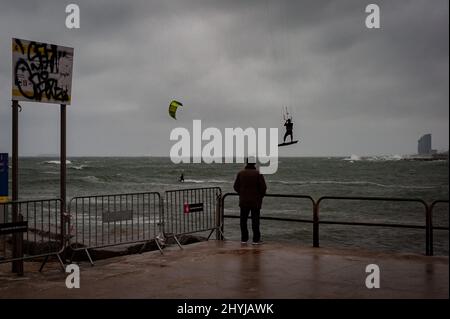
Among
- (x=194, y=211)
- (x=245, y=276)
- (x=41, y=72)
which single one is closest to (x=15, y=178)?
(x=41, y=72)

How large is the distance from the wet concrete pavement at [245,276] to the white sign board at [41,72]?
122 inches

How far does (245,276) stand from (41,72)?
497cm

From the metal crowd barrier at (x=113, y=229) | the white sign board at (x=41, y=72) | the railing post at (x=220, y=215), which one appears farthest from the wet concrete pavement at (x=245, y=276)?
the white sign board at (x=41, y=72)

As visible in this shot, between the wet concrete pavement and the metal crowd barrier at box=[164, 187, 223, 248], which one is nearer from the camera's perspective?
the wet concrete pavement

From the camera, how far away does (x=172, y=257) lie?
10469 mm

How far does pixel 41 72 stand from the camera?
9164 millimetres

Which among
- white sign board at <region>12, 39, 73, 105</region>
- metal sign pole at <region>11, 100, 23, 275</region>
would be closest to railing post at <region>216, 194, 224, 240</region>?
white sign board at <region>12, 39, 73, 105</region>

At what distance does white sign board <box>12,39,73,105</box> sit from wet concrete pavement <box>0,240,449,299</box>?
311cm

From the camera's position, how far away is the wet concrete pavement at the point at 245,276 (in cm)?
738

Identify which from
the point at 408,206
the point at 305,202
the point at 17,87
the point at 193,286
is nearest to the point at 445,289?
the point at 193,286

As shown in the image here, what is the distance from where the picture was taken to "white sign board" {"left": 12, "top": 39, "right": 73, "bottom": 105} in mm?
8844

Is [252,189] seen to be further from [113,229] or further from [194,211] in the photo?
[113,229]

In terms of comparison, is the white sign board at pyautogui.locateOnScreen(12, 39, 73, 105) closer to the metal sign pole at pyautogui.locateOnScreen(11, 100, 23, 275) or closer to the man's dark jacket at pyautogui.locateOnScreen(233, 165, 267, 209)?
the metal sign pole at pyautogui.locateOnScreen(11, 100, 23, 275)
